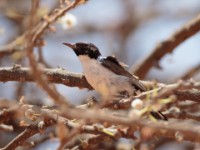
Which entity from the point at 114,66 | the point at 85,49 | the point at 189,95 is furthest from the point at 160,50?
the point at 189,95

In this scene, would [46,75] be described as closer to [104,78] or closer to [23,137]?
[104,78]

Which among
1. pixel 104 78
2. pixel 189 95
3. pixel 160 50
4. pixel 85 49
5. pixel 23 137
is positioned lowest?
pixel 23 137

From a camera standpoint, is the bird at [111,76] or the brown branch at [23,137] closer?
the brown branch at [23,137]

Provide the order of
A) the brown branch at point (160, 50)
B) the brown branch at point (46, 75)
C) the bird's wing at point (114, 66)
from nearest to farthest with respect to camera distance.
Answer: the brown branch at point (46, 75) → the bird's wing at point (114, 66) → the brown branch at point (160, 50)

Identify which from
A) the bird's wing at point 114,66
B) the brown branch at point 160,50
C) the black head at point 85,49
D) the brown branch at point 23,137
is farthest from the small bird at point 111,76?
the brown branch at point 160,50

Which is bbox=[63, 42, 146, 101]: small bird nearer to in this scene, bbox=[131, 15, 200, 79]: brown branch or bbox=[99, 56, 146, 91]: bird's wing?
bbox=[99, 56, 146, 91]: bird's wing

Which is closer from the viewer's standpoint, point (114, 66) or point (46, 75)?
point (46, 75)

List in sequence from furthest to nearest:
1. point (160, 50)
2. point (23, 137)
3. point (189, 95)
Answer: point (160, 50) < point (189, 95) < point (23, 137)

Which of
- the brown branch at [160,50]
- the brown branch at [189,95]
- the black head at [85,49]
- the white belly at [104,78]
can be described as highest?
the brown branch at [160,50]

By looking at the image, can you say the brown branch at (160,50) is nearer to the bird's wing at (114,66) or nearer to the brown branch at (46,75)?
the bird's wing at (114,66)

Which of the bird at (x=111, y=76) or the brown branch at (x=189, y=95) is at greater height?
the bird at (x=111, y=76)

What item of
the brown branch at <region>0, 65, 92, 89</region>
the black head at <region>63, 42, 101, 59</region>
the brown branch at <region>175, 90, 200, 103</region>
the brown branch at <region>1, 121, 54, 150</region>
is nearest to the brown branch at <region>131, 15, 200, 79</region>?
the black head at <region>63, 42, 101, 59</region>
